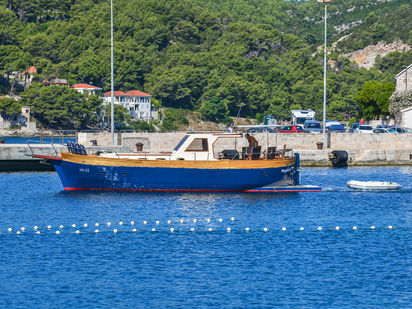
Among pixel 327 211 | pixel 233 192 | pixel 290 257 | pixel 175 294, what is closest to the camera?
pixel 175 294

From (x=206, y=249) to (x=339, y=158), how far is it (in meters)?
33.5

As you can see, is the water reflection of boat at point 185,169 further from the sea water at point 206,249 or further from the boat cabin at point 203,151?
the sea water at point 206,249

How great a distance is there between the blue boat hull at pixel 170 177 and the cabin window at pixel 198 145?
1402 millimetres

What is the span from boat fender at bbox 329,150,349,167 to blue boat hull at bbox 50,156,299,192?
748 inches

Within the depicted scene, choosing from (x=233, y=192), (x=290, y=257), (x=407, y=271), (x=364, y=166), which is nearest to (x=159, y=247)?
(x=290, y=257)

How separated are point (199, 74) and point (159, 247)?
156m

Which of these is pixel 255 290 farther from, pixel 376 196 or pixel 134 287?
pixel 376 196

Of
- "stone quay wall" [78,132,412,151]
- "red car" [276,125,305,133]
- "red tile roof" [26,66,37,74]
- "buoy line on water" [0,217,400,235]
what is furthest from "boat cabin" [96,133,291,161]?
"red tile roof" [26,66,37,74]

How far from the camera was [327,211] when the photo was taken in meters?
42.7

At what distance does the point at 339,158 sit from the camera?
64.6 m

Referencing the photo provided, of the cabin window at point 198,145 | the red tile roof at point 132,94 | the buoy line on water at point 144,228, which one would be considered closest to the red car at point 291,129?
the cabin window at point 198,145

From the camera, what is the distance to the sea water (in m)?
26.6

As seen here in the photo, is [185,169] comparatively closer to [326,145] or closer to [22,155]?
[22,155]

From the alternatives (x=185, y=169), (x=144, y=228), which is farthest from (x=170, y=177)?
(x=144, y=228)
